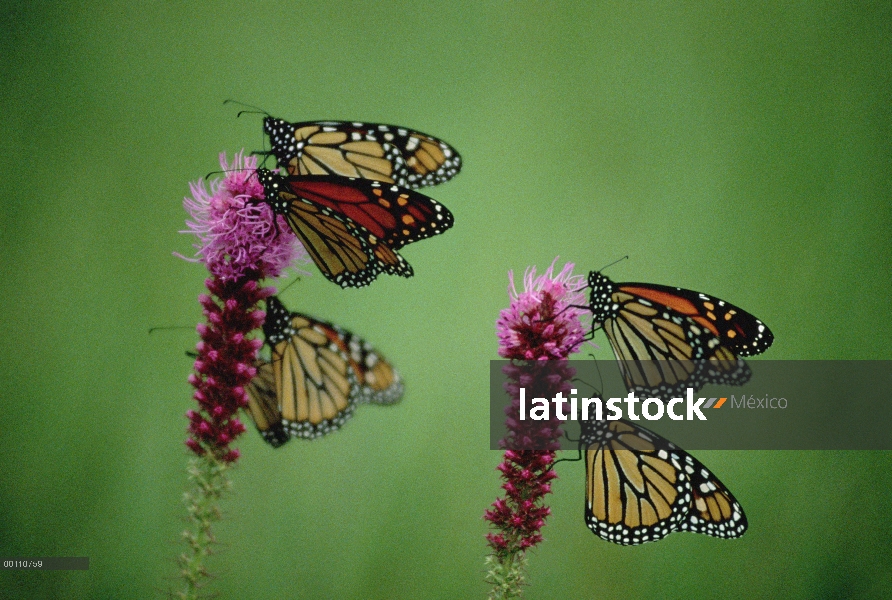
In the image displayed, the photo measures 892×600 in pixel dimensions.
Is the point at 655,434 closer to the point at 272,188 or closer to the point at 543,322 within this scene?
the point at 543,322

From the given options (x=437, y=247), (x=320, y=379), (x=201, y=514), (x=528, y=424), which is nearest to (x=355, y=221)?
(x=320, y=379)

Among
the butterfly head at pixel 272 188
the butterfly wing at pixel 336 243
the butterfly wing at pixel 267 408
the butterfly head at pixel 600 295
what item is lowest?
the butterfly wing at pixel 267 408

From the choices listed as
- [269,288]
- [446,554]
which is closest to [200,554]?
[269,288]

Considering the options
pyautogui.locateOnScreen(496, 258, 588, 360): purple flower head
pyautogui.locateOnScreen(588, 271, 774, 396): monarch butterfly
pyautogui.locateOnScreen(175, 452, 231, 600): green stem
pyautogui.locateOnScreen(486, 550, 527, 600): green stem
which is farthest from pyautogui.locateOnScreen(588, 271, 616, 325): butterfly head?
pyautogui.locateOnScreen(175, 452, 231, 600): green stem

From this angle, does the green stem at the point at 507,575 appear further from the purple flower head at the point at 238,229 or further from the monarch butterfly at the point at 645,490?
the purple flower head at the point at 238,229

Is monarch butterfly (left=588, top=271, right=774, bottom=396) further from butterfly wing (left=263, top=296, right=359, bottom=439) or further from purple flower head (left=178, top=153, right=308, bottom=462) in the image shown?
purple flower head (left=178, top=153, right=308, bottom=462)

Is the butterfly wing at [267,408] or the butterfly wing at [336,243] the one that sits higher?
the butterfly wing at [336,243]

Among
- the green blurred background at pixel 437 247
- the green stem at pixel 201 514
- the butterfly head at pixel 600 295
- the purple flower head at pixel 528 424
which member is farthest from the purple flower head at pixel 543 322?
the green blurred background at pixel 437 247
